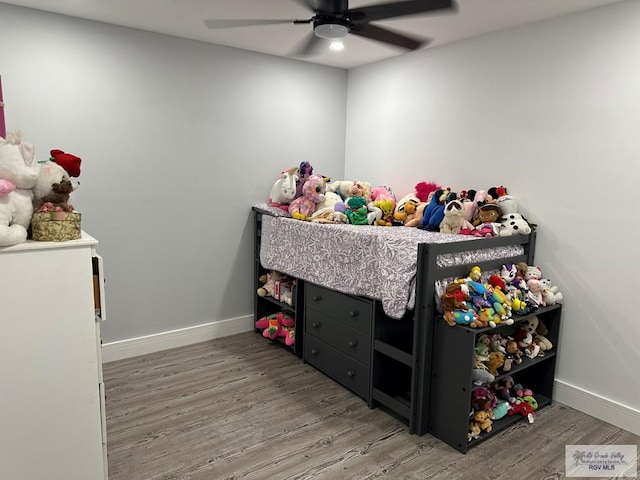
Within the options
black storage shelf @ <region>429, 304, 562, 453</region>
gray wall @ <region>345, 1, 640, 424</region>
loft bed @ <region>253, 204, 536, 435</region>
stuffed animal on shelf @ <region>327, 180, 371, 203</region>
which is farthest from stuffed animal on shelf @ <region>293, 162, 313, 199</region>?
black storage shelf @ <region>429, 304, 562, 453</region>

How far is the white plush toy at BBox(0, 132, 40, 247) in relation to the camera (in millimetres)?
1521

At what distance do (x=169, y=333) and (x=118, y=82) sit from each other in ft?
6.24

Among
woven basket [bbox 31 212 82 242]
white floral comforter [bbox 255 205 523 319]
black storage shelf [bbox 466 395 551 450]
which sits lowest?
black storage shelf [bbox 466 395 551 450]

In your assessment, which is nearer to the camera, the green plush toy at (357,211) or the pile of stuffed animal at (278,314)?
the green plush toy at (357,211)

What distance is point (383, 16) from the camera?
2.36 meters

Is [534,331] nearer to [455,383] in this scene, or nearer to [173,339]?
[455,383]

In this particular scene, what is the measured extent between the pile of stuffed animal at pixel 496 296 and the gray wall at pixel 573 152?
0.19 m

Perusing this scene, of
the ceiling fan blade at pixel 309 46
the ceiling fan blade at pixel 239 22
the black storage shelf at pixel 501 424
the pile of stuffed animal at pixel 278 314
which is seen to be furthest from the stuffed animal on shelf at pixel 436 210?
the ceiling fan blade at pixel 239 22

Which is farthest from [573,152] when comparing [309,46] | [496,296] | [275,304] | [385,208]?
[275,304]

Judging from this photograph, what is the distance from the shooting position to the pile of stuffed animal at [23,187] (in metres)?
1.52

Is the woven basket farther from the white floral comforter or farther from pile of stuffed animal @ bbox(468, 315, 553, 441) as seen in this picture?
pile of stuffed animal @ bbox(468, 315, 553, 441)

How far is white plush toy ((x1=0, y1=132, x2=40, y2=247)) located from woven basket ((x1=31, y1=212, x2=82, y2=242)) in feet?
0.13

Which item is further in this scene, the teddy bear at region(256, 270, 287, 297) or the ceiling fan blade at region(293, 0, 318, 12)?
the teddy bear at region(256, 270, 287, 297)

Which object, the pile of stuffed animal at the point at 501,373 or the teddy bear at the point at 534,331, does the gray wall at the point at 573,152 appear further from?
the pile of stuffed animal at the point at 501,373
